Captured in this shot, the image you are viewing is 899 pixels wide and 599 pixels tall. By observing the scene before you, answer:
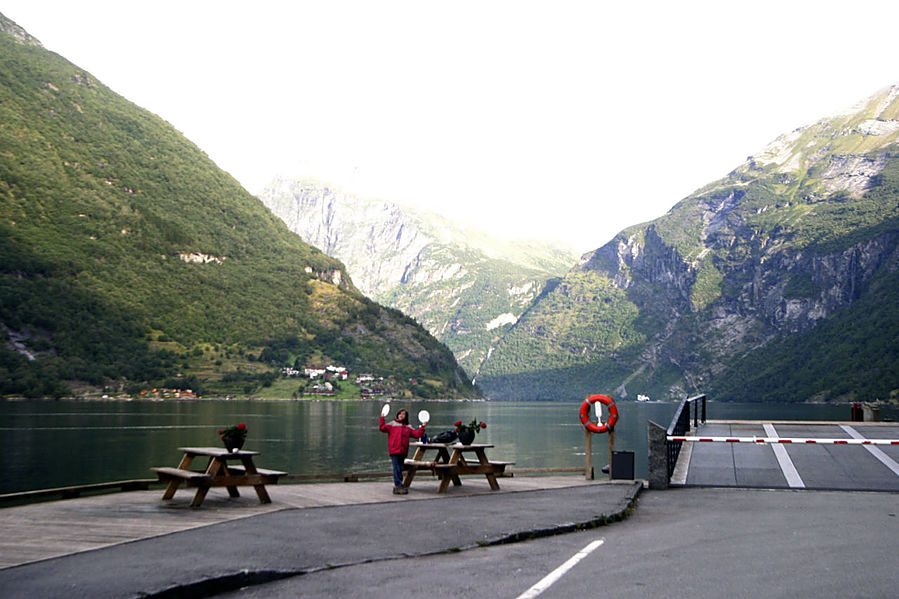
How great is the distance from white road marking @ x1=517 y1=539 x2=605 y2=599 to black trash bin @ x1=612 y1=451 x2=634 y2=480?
26.7ft

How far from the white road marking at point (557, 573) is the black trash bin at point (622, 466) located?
8139mm

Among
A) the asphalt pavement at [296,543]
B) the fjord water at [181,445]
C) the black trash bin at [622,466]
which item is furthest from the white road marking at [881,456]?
the fjord water at [181,445]

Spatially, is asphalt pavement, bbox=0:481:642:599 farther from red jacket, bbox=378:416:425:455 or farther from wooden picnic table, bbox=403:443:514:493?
red jacket, bbox=378:416:425:455

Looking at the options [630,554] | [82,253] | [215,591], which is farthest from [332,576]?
[82,253]

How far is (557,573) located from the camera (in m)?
8.70

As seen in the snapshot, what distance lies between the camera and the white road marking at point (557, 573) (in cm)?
773

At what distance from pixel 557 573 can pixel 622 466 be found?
34.9 feet

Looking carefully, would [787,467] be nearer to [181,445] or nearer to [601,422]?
[601,422]

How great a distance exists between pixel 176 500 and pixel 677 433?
42.3 feet

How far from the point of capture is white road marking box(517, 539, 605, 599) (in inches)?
304

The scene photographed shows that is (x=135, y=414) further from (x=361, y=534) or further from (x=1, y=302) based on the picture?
(x=361, y=534)

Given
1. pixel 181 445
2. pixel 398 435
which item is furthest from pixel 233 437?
pixel 181 445

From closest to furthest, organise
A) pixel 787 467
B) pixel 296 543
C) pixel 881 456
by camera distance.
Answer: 1. pixel 296 543
2. pixel 787 467
3. pixel 881 456

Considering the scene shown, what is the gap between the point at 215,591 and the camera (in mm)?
7844
